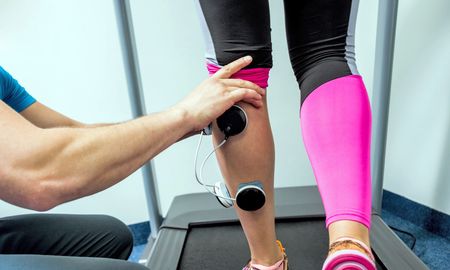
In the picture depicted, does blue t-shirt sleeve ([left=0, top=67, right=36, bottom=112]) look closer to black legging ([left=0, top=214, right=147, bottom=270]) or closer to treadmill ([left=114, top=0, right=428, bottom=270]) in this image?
black legging ([left=0, top=214, right=147, bottom=270])

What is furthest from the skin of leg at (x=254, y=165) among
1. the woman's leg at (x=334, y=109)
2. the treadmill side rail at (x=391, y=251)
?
the treadmill side rail at (x=391, y=251)

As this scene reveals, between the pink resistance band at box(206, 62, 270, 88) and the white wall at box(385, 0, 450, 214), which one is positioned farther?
the white wall at box(385, 0, 450, 214)

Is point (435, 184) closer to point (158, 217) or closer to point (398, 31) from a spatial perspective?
point (398, 31)

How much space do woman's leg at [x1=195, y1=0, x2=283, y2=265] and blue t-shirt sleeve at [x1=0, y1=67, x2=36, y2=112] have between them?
1.79 feet

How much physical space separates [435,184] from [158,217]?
116 centimetres

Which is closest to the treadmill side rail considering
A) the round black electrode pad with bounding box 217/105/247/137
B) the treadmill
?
the treadmill

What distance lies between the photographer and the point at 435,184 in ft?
5.03

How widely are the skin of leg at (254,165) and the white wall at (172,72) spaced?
92 cm

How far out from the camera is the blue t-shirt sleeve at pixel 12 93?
0.96 meters

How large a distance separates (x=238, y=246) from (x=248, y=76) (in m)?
0.72

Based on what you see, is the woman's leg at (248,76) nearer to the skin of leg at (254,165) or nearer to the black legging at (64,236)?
the skin of leg at (254,165)

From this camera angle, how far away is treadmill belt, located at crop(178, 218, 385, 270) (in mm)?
1179

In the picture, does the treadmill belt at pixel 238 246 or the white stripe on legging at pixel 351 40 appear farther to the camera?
the treadmill belt at pixel 238 246

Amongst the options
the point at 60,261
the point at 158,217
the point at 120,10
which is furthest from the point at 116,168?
the point at 158,217
